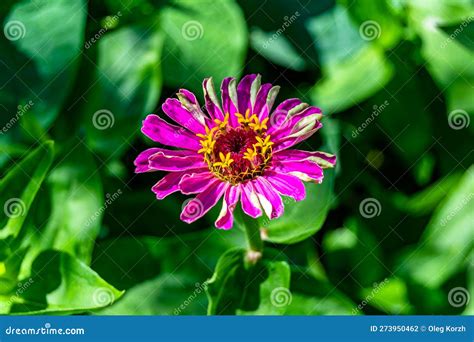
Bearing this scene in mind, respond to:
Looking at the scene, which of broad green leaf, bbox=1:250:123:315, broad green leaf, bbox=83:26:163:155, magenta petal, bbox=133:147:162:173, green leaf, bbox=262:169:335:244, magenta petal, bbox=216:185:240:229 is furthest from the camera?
broad green leaf, bbox=83:26:163:155

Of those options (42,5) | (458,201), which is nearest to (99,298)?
(42,5)

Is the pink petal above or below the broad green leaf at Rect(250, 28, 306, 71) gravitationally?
below

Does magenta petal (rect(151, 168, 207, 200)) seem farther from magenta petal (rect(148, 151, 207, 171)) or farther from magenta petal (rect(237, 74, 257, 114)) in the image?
magenta petal (rect(237, 74, 257, 114))

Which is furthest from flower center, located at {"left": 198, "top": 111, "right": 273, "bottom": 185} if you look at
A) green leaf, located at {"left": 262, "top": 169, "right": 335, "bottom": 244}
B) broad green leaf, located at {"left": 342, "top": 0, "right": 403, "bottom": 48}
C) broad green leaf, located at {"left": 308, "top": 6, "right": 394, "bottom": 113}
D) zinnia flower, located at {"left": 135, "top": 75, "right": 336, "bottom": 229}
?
broad green leaf, located at {"left": 342, "top": 0, "right": 403, "bottom": 48}

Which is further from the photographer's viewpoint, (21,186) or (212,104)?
(21,186)

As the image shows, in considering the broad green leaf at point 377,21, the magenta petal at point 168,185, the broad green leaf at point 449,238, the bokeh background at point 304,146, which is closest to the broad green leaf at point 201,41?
the bokeh background at point 304,146

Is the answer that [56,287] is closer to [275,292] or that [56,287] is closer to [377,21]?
[275,292]

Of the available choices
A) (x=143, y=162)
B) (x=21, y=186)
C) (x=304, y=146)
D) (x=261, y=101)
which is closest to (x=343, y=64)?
(x=304, y=146)
